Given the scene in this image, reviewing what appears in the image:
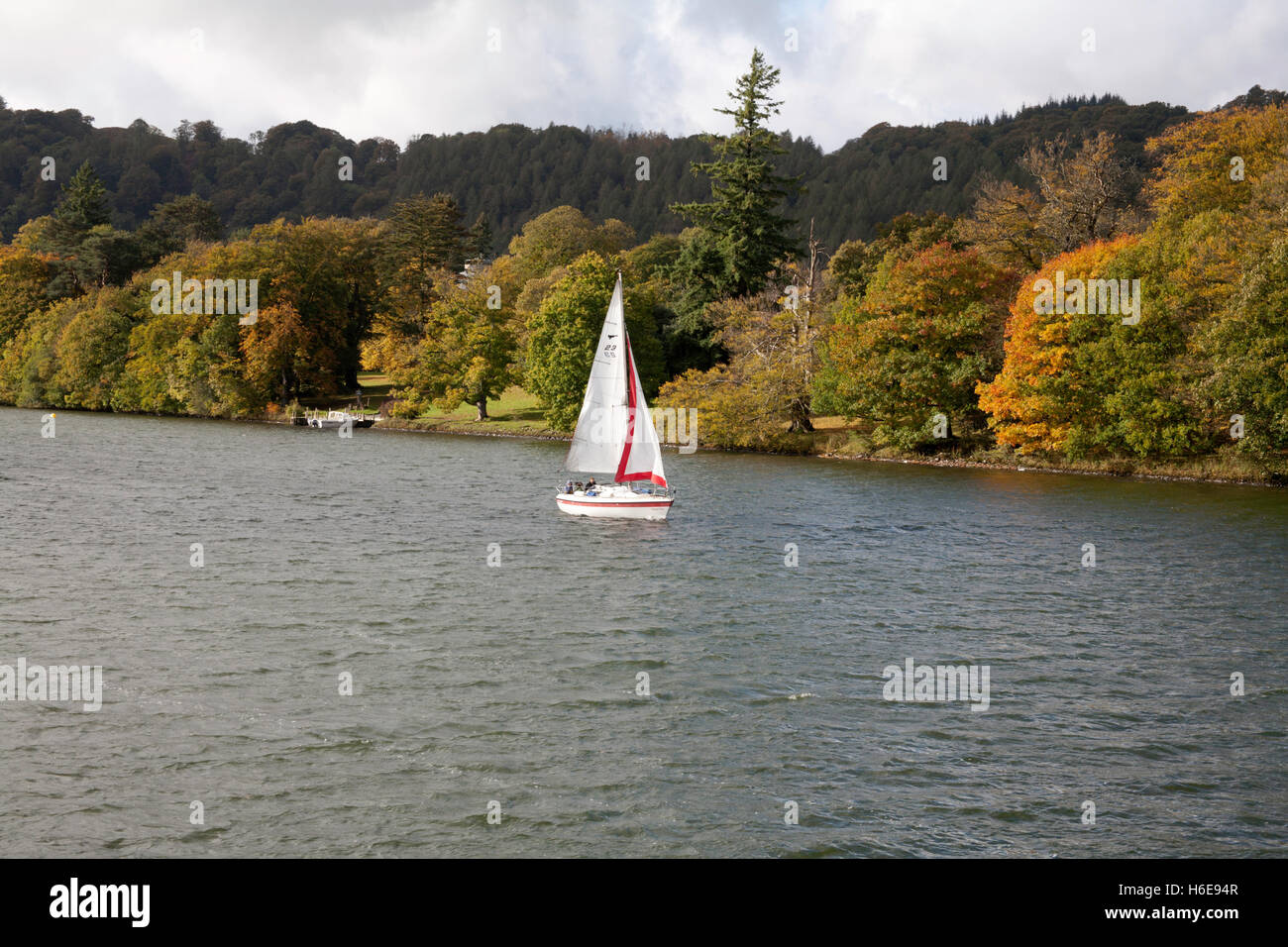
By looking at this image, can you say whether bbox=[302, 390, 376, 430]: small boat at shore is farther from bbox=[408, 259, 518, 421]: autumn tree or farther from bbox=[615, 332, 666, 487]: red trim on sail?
bbox=[615, 332, 666, 487]: red trim on sail

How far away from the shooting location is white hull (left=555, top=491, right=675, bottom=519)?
42.6 m

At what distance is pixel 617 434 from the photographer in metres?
43.5

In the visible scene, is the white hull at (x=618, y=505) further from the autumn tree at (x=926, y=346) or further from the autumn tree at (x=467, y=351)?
the autumn tree at (x=467, y=351)

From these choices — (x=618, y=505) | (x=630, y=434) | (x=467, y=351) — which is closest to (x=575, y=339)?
(x=467, y=351)

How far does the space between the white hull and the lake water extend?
2.93ft

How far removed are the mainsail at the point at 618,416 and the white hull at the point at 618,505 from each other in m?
1.21

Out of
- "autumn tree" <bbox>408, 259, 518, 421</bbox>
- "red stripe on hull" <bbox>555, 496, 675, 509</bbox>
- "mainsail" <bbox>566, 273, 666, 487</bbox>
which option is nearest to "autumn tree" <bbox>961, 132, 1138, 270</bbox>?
"mainsail" <bbox>566, 273, 666, 487</bbox>

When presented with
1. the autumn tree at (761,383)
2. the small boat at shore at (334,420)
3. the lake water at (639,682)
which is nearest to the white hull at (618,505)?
the lake water at (639,682)

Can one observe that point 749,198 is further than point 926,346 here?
Yes

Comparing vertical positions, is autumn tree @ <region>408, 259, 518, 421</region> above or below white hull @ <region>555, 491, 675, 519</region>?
above

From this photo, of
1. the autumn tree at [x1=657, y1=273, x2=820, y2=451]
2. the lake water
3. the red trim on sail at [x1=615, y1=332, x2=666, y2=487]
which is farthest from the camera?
the autumn tree at [x1=657, y1=273, x2=820, y2=451]

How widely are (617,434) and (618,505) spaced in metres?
2.97

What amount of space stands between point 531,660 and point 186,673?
7230 mm

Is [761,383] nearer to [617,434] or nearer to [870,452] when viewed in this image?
[870,452]
